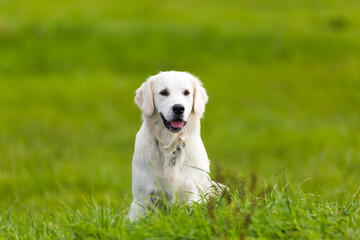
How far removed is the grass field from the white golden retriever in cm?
26

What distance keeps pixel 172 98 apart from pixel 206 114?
8781mm

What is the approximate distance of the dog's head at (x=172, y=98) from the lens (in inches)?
193

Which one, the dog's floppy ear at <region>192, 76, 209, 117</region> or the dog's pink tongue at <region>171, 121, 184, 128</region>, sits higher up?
the dog's floppy ear at <region>192, 76, 209, 117</region>

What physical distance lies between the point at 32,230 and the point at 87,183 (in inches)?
168

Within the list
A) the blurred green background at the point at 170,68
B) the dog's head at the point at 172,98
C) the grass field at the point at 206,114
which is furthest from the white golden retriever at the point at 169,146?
the blurred green background at the point at 170,68

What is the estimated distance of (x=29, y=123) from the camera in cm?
1275

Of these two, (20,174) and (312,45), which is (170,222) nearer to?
(20,174)

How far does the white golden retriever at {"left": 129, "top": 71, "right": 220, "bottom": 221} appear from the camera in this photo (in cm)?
483

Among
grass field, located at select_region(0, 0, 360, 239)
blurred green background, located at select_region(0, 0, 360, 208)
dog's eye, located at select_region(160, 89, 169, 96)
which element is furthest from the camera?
blurred green background, located at select_region(0, 0, 360, 208)

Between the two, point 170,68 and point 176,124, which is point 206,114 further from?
point 176,124

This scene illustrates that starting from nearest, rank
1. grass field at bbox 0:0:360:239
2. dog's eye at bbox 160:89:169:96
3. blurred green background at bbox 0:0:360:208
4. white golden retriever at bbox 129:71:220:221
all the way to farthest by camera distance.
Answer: grass field at bbox 0:0:360:239, white golden retriever at bbox 129:71:220:221, dog's eye at bbox 160:89:169:96, blurred green background at bbox 0:0:360:208

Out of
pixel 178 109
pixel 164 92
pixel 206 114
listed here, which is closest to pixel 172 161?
pixel 178 109

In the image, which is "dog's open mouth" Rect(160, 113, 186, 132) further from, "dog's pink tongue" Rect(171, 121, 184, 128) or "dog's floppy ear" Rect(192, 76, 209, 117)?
"dog's floppy ear" Rect(192, 76, 209, 117)

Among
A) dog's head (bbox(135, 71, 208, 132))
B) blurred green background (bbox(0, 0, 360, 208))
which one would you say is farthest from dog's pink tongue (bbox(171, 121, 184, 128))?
blurred green background (bbox(0, 0, 360, 208))
